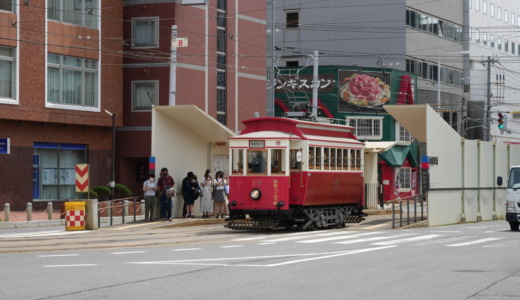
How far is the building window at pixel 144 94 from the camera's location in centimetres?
4600

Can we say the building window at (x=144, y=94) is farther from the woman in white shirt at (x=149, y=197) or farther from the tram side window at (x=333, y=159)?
the tram side window at (x=333, y=159)

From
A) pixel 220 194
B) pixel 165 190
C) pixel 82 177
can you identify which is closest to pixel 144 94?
pixel 220 194

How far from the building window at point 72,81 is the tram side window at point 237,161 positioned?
14907mm

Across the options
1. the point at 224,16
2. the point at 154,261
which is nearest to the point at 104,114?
the point at 224,16

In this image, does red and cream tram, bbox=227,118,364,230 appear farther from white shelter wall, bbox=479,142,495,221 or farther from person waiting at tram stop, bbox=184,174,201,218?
white shelter wall, bbox=479,142,495,221

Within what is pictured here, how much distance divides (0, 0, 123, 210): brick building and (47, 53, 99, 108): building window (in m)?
0.04

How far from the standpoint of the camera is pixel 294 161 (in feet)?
95.7

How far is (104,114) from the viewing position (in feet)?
146

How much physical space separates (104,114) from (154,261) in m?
26.6

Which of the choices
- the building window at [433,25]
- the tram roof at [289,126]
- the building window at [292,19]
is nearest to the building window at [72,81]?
the tram roof at [289,126]

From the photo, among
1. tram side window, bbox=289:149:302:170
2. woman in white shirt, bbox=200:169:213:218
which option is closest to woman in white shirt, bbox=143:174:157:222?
woman in white shirt, bbox=200:169:213:218

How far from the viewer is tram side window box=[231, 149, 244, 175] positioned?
29.4m

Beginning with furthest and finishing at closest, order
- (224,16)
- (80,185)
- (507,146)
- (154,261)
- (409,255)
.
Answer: (224,16) < (507,146) < (80,185) < (409,255) < (154,261)

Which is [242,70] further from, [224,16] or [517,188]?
[517,188]
